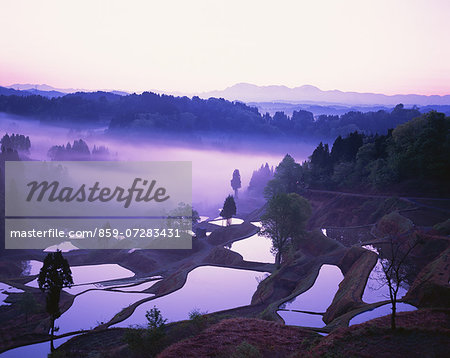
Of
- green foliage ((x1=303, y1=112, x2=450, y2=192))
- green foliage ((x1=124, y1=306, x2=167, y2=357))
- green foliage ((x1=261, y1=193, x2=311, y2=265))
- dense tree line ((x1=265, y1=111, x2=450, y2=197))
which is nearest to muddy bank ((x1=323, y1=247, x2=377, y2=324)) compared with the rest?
green foliage ((x1=261, y1=193, x2=311, y2=265))

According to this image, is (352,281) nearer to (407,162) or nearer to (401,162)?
(401,162)

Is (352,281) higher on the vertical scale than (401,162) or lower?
lower

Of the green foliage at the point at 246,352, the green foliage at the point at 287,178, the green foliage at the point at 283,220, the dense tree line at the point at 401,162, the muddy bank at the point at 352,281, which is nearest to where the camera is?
the green foliage at the point at 246,352

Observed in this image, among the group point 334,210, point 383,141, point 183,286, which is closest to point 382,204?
point 334,210

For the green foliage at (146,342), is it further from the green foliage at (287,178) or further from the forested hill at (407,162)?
the green foliage at (287,178)

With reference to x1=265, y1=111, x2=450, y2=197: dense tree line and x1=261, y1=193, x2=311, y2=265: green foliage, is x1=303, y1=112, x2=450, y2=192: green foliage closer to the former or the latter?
x1=265, y1=111, x2=450, y2=197: dense tree line

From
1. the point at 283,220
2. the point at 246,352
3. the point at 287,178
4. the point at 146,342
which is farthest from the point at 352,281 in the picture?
the point at 287,178

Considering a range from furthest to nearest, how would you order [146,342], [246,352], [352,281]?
[352,281] < [146,342] < [246,352]

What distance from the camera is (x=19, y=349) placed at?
36.0 metres

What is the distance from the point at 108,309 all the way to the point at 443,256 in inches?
1579

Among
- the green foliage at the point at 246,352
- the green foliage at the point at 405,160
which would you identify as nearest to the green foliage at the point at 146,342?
the green foliage at the point at 246,352

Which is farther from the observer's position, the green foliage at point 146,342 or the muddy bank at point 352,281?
the muddy bank at point 352,281

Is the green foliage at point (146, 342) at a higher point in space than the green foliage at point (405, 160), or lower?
lower

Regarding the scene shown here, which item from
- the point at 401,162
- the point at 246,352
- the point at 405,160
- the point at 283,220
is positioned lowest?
the point at 283,220
